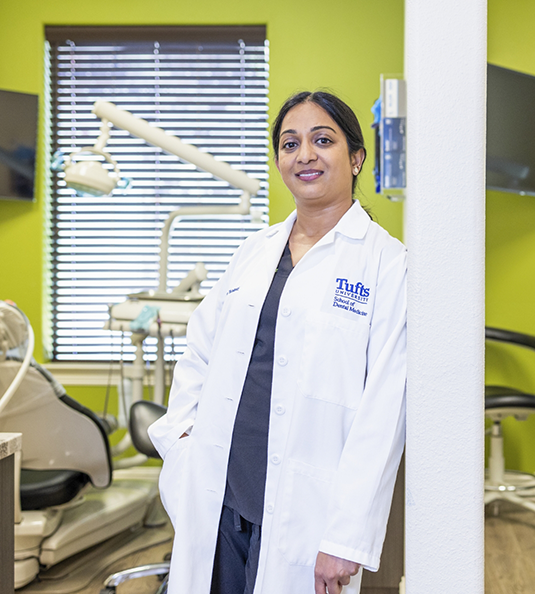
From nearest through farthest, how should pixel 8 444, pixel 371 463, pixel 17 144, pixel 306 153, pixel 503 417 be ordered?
pixel 371 463 < pixel 306 153 < pixel 8 444 < pixel 503 417 < pixel 17 144

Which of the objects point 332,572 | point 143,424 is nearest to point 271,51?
point 143,424

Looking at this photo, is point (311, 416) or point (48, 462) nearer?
point (311, 416)

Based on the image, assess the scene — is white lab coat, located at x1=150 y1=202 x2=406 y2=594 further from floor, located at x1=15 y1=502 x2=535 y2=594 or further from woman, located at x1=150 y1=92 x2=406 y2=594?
floor, located at x1=15 y1=502 x2=535 y2=594

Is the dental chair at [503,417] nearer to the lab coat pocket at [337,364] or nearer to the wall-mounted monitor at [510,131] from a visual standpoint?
the wall-mounted monitor at [510,131]

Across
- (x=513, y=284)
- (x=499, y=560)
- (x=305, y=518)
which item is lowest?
(x=499, y=560)

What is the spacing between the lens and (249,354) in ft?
4.10

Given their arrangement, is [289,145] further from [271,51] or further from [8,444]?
[271,51]

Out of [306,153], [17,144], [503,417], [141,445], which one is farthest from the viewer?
[17,144]

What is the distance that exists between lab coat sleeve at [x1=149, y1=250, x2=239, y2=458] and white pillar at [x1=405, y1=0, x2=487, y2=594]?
633mm

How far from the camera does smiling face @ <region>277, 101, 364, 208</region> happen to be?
48.9 inches

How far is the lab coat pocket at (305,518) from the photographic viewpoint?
112cm

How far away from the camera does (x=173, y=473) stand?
1.32 meters

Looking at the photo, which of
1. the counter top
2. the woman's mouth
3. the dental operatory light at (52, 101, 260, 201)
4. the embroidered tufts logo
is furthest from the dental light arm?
the embroidered tufts logo

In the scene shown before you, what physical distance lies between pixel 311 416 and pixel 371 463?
5.4 inches
